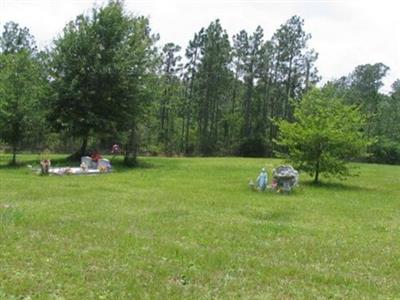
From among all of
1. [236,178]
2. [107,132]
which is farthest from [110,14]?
[236,178]

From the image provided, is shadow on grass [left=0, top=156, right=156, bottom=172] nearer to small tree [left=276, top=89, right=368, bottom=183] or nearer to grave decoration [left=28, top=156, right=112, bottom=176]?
grave decoration [left=28, top=156, right=112, bottom=176]

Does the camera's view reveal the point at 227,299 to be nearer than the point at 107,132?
Yes

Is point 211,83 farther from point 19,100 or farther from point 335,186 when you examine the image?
point 335,186

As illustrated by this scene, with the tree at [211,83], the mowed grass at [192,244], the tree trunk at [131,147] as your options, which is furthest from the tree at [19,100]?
the tree at [211,83]

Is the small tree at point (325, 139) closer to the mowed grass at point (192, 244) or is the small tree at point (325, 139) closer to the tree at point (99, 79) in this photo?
the mowed grass at point (192, 244)

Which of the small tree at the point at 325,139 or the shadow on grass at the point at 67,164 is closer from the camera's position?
the small tree at the point at 325,139

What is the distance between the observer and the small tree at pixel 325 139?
76.0 feet

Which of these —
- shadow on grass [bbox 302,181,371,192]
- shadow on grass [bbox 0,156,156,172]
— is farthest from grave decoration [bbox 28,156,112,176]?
shadow on grass [bbox 302,181,371,192]

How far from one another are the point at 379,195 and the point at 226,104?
48892 millimetres

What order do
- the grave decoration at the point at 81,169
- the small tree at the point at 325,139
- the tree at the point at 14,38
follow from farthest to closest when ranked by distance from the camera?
the tree at the point at 14,38 → the grave decoration at the point at 81,169 → the small tree at the point at 325,139

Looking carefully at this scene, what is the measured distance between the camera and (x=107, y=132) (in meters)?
31.5

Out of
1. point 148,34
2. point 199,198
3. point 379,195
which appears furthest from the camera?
point 148,34

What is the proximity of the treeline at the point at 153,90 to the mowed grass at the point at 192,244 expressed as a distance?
42.8 feet

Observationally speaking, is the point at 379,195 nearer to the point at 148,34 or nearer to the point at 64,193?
the point at 64,193
